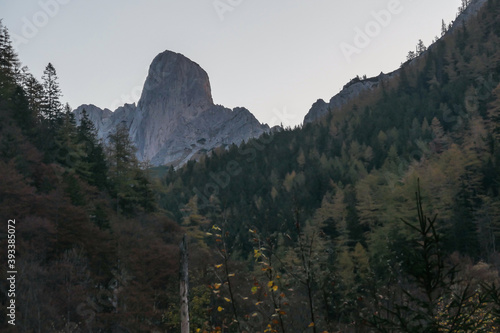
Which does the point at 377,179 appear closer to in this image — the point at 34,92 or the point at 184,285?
the point at 34,92

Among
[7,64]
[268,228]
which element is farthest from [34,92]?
[268,228]

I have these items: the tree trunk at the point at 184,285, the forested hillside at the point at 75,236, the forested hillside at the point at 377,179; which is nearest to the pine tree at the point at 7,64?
the forested hillside at the point at 75,236

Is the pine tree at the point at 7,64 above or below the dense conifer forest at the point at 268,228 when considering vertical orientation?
above

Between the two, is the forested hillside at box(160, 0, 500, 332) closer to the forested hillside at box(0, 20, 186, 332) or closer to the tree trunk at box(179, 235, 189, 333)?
the tree trunk at box(179, 235, 189, 333)

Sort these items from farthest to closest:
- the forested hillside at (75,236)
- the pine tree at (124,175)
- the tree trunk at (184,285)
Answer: the pine tree at (124,175)
the forested hillside at (75,236)
the tree trunk at (184,285)

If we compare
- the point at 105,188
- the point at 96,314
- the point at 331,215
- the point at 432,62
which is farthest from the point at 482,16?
the point at 96,314

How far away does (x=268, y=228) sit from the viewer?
7.06 m

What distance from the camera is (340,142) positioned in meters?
117

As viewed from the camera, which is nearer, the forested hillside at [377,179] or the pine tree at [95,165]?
the pine tree at [95,165]

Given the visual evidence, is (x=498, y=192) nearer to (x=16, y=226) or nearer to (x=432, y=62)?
(x=16, y=226)

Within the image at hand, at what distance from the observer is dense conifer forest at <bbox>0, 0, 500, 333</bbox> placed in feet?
15.9

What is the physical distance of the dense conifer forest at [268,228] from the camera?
4840 mm

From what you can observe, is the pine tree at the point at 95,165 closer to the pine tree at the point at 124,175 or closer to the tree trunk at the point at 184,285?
the pine tree at the point at 124,175

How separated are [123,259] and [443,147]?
75054mm
